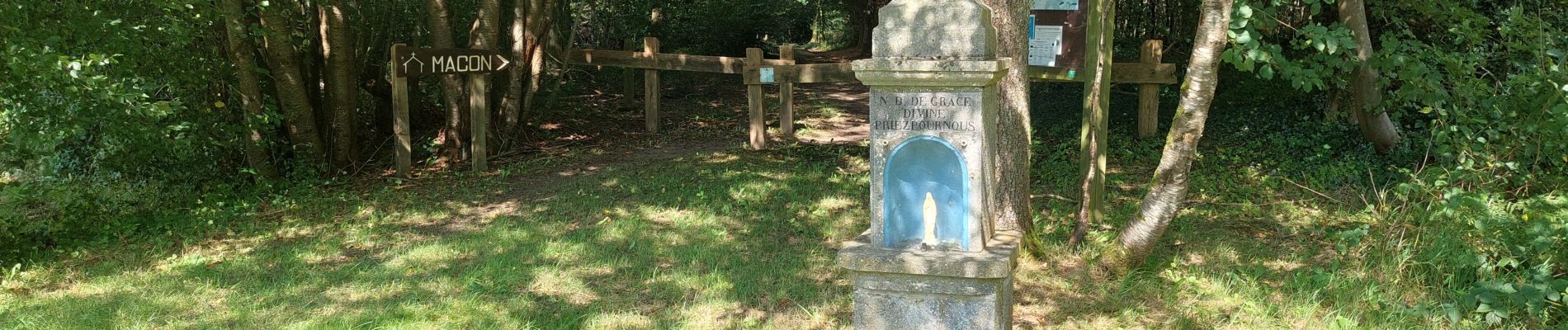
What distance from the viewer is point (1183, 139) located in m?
5.65

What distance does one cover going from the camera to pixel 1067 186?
29.0 ft

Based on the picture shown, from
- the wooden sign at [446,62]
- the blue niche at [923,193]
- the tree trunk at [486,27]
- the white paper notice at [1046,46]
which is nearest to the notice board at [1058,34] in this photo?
the white paper notice at [1046,46]

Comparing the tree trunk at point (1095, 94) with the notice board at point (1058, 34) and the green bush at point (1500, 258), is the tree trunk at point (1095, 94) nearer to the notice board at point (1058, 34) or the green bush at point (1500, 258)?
the notice board at point (1058, 34)

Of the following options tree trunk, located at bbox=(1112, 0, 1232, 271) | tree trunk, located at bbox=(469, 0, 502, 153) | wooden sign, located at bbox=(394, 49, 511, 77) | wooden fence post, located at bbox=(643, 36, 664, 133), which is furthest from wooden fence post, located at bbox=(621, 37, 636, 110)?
tree trunk, located at bbox=(1112, 0, 1232, 271)

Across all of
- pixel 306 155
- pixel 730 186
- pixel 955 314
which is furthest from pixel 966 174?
pixel 306 155

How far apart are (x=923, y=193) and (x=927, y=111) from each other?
44 cm

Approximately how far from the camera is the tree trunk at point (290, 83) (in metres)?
8.88

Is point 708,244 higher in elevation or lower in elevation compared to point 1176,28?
lower

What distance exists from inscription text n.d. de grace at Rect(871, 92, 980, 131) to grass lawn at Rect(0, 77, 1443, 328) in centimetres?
132

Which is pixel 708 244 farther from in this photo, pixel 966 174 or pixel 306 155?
pixel 306 155

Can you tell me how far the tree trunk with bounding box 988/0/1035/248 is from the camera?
6473mm

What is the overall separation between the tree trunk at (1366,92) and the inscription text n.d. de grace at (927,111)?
5045 mm

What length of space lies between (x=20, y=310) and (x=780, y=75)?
667 centimetres

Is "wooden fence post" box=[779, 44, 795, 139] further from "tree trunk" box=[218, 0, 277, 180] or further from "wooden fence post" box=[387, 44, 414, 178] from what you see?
"tree trunk" box=[218, 0, 277, 180]
